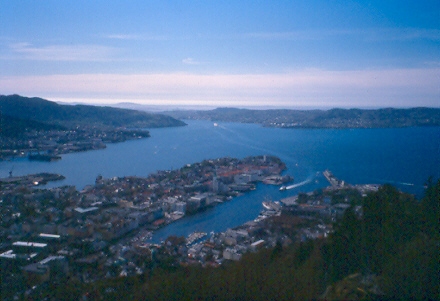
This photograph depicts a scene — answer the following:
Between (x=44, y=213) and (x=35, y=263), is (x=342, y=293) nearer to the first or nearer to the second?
(x=35, y=263)

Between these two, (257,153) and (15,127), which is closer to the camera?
(15,127)

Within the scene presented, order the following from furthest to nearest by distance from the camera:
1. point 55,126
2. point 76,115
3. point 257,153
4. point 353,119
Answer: point 353,119 → point 76,115 → point 55,126 → point 257,153

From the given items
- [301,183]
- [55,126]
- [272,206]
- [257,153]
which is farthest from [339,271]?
[55,126]

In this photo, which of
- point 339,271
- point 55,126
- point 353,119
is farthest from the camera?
point 353,119

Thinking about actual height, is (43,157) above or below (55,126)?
below

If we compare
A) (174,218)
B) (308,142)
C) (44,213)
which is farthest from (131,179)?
(308,142)

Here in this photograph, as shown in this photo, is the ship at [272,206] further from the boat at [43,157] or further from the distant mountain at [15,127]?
the boat at [43,157]

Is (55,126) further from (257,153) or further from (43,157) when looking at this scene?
(257,153)
